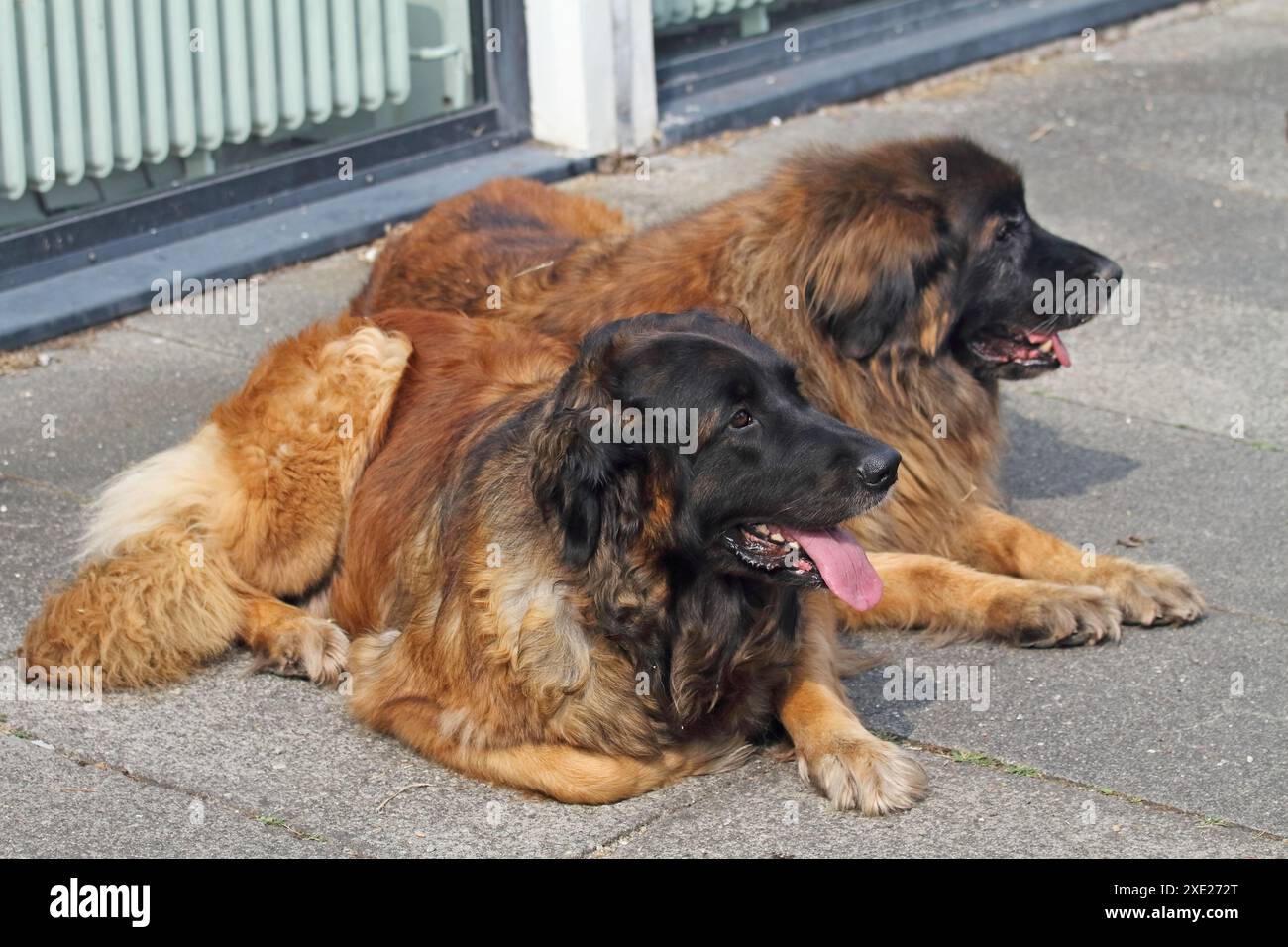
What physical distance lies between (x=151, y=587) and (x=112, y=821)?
1022mm

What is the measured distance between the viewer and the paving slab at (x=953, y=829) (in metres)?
4.24

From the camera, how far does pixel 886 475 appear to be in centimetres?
420

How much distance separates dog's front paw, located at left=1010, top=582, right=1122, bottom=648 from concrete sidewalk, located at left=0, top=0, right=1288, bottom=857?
57mm

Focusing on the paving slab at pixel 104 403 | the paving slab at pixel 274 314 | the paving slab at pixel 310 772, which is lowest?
the paving slab at pixel 310 772

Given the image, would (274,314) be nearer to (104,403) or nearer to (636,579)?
(104,403)

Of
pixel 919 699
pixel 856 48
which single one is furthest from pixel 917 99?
pixel 919 699

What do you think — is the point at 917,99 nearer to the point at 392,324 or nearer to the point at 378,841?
the point at 392,324

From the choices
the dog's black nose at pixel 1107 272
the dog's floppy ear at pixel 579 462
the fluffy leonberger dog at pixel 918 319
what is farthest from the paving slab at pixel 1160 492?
the dog's floppy ear at pixel 579 462

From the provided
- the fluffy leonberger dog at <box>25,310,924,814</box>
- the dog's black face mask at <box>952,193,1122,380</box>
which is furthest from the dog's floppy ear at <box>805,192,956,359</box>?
the fluffy leonberger dog at <box>25,310,924,814</box>

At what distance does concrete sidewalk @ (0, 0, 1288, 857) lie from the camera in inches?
171

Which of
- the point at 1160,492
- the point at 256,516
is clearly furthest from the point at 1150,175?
the point at 256,516

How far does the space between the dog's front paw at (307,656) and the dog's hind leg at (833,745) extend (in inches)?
56.7

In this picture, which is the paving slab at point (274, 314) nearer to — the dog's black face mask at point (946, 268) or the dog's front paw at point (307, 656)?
the dog's front paw at point (307, 656)

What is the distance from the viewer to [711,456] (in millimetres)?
4180
